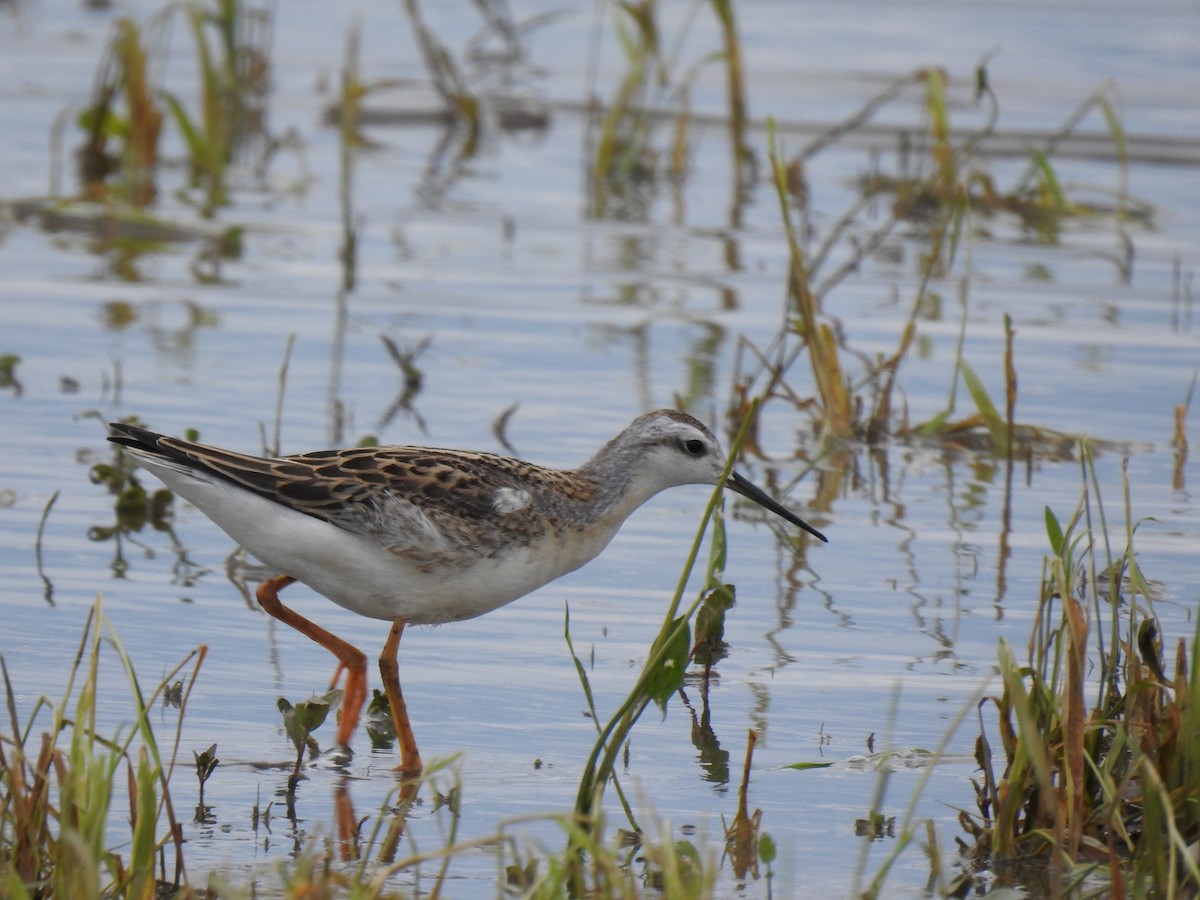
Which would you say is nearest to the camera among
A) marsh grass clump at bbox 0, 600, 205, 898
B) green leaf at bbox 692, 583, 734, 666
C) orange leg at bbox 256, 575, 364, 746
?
marsh grass clump at bbox 0, 600, 205, 898

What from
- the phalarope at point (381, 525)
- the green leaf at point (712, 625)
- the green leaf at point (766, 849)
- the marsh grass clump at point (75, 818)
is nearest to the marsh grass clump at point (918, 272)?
the green leaf at point (712, 625)

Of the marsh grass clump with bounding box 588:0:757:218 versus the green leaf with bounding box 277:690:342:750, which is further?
the marsh grass clump with bounding box 588:0:757:218

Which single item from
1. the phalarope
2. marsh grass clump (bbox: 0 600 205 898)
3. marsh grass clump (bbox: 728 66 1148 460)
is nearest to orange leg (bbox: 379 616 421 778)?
the phalarope

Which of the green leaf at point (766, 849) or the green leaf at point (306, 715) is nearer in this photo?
the green leaf at point (766, 849)

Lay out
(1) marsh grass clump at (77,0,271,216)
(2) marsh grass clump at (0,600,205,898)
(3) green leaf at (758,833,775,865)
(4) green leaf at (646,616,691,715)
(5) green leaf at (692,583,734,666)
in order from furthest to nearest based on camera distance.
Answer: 1. (1) marsh grass clump at (77,0,271,216)
2. (5) green leaf at (692,583,734,666)
3. (4) green leaf at (646,616,691,715)
4. (3) green leaf at (758,833,775,865)
5. (2) marsh grass clump at (0,600,205,898)

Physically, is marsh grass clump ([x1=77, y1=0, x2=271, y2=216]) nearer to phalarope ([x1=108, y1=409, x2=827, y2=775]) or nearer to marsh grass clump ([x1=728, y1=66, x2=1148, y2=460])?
marsh grass clump ([x1=728, y1=66, x2=1148, y2=460])

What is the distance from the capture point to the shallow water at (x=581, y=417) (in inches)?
235

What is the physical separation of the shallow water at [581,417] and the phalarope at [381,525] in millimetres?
328

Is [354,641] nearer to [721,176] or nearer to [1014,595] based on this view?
[1014,595]

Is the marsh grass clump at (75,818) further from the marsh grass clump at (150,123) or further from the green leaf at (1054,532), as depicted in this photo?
the marsh grass clump at (150,123)

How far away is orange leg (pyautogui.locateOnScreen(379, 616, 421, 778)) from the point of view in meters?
5.85

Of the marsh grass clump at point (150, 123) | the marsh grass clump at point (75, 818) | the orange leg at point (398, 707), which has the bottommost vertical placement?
the orange leg at point (398, 707)

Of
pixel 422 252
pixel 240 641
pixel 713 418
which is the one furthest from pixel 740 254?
pixel 240 641

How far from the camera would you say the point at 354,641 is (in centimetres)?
709
